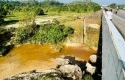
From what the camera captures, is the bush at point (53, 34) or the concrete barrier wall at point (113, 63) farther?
the bush at point (53, 34)

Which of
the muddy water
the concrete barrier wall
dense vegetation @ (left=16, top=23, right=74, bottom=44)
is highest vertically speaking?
the concrete barrier wall

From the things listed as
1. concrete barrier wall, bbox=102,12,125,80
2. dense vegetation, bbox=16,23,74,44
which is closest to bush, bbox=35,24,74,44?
dense vegetation, bbox=16,23,74,44

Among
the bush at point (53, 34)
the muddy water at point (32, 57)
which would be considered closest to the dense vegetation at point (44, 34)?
the bush at point (53, 34)

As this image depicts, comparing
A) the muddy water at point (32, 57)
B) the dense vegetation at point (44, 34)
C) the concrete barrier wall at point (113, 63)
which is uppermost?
the concrete barrier wall at point (113, 63)

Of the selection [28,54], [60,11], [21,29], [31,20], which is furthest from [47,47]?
[60,11]

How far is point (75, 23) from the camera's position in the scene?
4456 cm

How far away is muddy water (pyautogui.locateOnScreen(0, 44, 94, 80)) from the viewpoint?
26292 mm

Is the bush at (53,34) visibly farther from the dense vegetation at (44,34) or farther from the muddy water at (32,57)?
the muddy water at (32,57)

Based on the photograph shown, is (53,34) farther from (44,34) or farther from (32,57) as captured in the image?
(32,57)

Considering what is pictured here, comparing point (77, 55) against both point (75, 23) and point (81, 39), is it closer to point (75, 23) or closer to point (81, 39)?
point (81, 39)

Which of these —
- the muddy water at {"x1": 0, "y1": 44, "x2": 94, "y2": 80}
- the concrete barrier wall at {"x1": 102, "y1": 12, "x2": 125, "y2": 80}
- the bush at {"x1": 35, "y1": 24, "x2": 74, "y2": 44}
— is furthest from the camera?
the bush at {"x1": 35, "y1": 24, "x2": 74, "y2": 44}

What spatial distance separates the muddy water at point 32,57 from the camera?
26.3m

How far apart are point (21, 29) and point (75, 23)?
10.6 metres

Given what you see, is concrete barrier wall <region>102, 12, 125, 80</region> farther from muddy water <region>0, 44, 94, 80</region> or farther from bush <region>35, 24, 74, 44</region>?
bush <region>35, 24, 74, 44</region>
